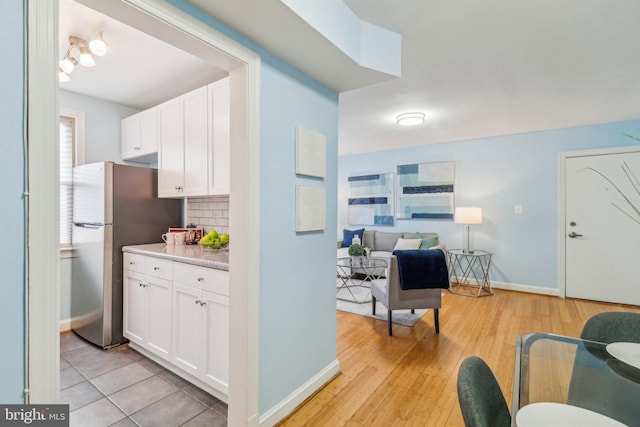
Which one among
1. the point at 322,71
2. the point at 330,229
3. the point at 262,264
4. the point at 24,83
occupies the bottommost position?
the point at 262,264

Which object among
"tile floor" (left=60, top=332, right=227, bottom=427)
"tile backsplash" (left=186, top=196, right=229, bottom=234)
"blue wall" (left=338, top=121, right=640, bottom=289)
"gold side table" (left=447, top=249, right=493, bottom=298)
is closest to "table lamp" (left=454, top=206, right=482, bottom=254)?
"gold side table" (left=447, top=249, right=493, bottom=298)

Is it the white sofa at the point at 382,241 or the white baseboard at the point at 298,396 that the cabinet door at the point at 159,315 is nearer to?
the white baseboard at the point at 298,396

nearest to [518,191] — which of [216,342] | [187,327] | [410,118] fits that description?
[410,118]

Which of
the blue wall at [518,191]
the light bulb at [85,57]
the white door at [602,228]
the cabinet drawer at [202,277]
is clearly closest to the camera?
the cabinet drawer at [202,277]

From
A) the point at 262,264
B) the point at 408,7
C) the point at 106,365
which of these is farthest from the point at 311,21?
the point at 106,365

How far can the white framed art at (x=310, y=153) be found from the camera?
185 cm

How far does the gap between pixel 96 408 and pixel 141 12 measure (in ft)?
7.31

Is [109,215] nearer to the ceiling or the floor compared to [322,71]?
nearer to the floor

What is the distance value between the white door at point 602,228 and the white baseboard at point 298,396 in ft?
12.5

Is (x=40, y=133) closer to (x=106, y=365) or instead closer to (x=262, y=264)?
(x=262, y=264)

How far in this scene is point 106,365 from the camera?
2.33 m

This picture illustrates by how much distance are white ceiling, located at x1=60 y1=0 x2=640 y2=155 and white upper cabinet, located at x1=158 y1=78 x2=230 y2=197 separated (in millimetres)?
274

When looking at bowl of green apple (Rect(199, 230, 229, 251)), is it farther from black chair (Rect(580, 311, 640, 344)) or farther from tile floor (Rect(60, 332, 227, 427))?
black chair (Rect(580, 311, 640, 344))

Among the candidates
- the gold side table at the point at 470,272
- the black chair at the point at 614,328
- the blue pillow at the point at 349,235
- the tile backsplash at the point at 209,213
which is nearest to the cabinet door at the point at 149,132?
the tile backsplash at the point at 209,213
